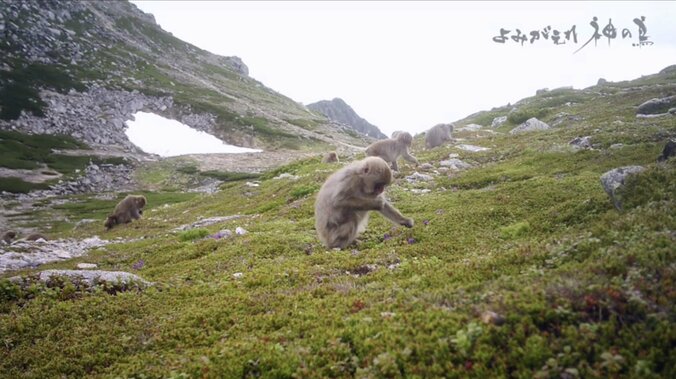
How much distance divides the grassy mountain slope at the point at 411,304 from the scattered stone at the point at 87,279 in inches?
16.1

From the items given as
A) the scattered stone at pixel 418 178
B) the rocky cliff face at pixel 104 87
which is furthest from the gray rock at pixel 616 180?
the rocky cliff face at pixel 104 87

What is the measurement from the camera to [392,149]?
28109mm

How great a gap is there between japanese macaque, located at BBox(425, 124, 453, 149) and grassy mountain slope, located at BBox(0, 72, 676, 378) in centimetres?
2386

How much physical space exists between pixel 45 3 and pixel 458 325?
603 ft

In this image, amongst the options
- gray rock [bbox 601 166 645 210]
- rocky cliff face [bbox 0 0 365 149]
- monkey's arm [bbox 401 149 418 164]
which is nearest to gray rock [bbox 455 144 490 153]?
monkey's arm [bbox 401 149 418 164]

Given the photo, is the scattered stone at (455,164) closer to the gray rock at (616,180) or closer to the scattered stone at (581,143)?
the scattered stone at (581,143)

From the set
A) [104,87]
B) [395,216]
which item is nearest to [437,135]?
[395,216]

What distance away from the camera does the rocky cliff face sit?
332ft

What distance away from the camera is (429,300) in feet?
24.8

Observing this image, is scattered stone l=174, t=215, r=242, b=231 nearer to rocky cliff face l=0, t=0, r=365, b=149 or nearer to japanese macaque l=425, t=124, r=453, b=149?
japanese macaque l=425, t=124, r=453, b=149

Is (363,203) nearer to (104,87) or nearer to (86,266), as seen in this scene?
(86,266)

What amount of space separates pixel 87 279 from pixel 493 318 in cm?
1091

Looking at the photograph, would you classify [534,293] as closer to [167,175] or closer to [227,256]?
[227,256]

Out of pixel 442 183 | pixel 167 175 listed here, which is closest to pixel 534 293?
pixel 442 183
